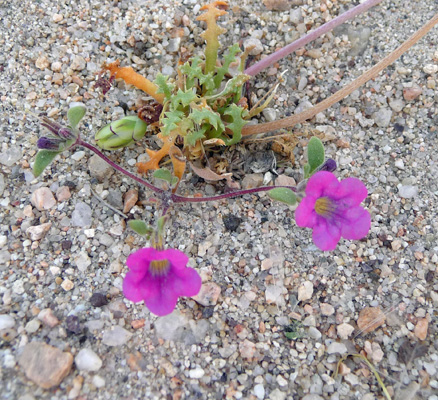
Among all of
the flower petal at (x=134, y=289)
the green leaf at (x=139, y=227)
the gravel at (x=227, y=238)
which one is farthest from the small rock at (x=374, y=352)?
the green leaf at (x=139, y=227)

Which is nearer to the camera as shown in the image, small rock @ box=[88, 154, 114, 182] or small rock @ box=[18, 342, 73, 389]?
small rock @ box=[18, 342, 73, 389]

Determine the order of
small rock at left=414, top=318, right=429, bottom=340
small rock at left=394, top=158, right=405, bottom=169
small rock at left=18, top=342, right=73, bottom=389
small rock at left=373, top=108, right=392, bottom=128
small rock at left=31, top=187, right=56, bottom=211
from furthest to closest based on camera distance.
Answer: small rock at left=373, top=108, right=392, bottom=128, small rock at left=394, top=158, right=405, bottom=169, small rock at left=31, top=187, right=56, bottom=211, small rock at left=414, top=318, right=429, bottom=340, small rock at left=18, top=342, right=73, bottom=389

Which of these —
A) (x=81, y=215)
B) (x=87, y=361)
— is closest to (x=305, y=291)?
(x=87, y=361)

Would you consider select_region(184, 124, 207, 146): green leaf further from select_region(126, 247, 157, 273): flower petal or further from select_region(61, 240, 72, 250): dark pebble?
select_region(61, 240, 72, 250): dark pebble

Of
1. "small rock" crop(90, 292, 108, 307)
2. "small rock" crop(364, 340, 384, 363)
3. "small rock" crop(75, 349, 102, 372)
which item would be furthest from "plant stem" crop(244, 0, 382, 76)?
"small rock" crop(75, 349, 102, 372)

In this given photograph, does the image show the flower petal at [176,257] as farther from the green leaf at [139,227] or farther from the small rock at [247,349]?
the small rock at [247,349]

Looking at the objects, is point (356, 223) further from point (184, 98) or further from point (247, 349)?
point (184, 98)

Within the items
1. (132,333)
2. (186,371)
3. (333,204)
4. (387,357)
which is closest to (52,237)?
(132,333)
